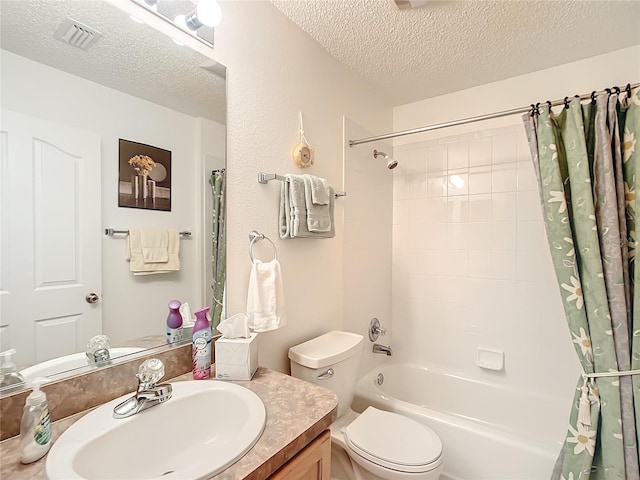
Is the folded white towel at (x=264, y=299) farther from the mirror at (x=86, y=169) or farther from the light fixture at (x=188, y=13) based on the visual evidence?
the light fixture at (x=188, y=13)

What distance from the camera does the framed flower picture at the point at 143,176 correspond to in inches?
38.5

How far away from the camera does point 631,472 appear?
1.18 metres

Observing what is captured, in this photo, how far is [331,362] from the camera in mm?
1421

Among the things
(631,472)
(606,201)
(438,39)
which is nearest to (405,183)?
(438,39)

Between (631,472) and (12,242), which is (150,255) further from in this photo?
(631,472)

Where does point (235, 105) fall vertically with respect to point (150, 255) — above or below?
above

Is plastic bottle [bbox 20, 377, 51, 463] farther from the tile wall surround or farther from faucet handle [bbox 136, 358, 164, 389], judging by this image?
faucet handle [bbox 136, 358, 164, 389]

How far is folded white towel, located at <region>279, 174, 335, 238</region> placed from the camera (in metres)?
1.42

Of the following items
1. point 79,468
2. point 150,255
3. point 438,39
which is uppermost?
point 438,39

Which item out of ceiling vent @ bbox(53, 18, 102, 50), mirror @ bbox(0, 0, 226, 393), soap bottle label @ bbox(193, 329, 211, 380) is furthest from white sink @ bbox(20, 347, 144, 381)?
Result: ceiling vent @ bbox(53, 18, 102, 50)

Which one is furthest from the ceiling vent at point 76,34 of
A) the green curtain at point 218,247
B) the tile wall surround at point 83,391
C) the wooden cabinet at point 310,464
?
the wooden cabinet at point 310,464

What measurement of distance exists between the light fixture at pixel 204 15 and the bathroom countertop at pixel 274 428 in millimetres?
1222

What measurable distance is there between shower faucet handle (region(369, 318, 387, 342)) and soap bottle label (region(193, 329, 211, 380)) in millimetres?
1319

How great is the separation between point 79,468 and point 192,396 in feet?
0.99
